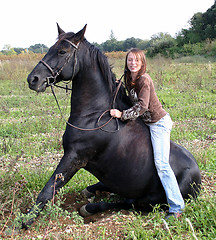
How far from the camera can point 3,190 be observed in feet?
11.1

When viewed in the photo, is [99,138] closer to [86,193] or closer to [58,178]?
[58,178]

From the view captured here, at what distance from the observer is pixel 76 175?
458cm

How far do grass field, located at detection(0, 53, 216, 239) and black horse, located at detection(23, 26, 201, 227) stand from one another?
10.1 inches

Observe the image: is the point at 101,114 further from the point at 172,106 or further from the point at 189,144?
the point at 172,106

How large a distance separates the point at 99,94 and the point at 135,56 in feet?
2.08

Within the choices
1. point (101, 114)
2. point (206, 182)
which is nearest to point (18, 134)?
point (101, 114)

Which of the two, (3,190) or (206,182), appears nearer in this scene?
(3,190)

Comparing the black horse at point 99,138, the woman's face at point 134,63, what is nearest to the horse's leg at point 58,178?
the black horse at point 99,138

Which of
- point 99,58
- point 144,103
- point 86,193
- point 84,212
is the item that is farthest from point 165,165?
point 99,58

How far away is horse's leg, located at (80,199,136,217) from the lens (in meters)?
3.53

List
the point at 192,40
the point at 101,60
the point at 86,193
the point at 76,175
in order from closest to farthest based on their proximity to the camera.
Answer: the point at 101,60 → the point at 86,193 → the point at 76,175 → the point at 192,40

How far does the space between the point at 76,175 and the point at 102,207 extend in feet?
3.71

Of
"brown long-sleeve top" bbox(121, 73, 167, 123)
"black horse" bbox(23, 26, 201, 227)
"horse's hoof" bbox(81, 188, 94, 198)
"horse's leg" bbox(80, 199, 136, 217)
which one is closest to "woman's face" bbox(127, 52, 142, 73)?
"brown long-sleeve top" bbox(121, 73, 167, 123)

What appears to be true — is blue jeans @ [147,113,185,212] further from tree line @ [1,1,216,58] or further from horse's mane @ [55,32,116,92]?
tree line @ [1,1,216,58]
